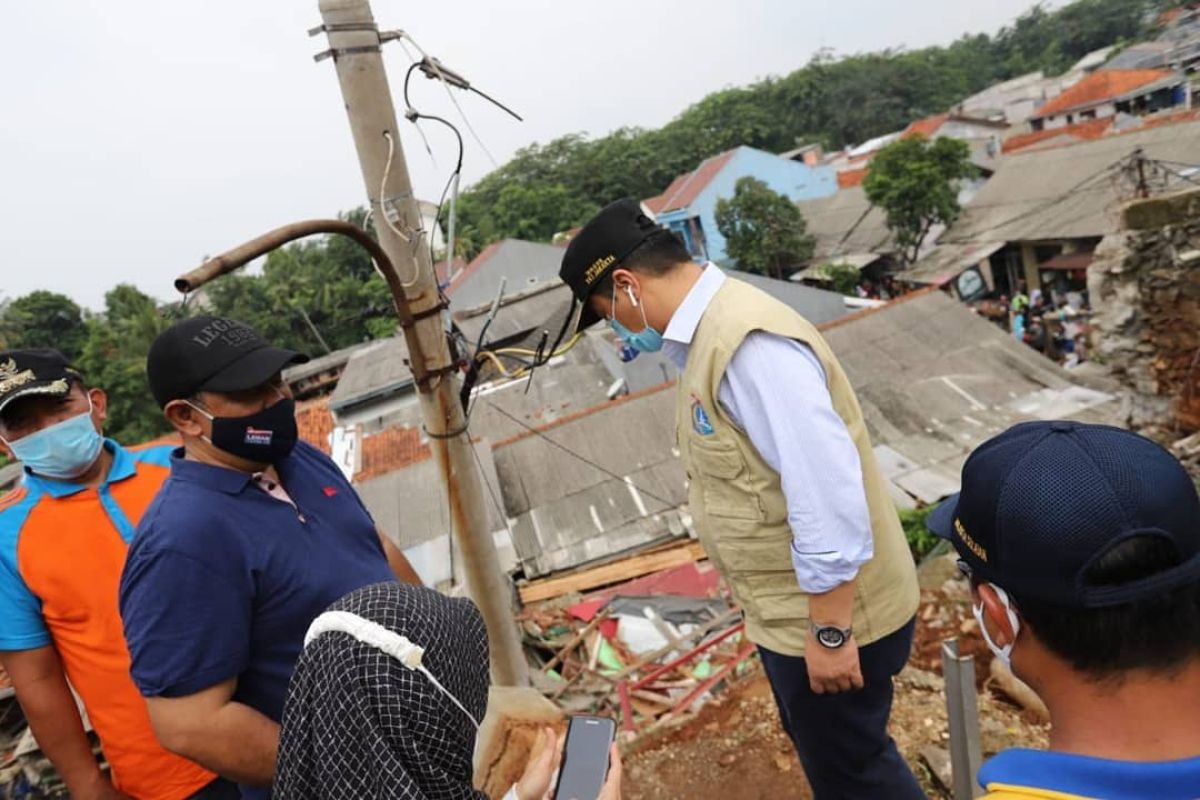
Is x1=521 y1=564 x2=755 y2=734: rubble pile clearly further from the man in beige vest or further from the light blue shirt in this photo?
the light blue shirt

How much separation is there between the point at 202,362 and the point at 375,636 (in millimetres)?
1146

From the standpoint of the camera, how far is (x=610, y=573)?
943 centimetres

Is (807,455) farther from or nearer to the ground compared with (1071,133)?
nearer to the ground

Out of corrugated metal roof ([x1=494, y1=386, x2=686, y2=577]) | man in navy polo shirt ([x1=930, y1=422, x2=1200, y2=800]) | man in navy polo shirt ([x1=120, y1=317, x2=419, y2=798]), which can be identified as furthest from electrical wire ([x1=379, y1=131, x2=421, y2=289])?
corrugated metal roof ([x1=494, y1=386, x2=686, y2=577])

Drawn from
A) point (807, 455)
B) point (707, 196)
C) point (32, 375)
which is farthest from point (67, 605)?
point (707, 196)

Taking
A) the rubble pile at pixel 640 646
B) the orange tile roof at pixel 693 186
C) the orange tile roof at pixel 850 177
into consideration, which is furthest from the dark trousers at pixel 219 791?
the orange tile roof at pixel 850 177

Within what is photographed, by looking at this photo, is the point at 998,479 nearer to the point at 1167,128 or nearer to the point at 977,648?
the point at 977,648

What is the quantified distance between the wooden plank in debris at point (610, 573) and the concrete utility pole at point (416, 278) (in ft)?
17.6

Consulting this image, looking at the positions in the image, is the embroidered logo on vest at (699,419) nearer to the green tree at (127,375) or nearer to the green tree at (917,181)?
the green tree at (917,181)

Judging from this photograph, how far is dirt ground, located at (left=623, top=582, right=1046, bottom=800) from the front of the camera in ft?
10.5

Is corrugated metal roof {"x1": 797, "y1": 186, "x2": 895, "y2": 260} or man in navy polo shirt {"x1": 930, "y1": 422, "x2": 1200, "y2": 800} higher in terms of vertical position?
man in navy polo shirt {"x1": 930, "y1": 422, "x2": 1200, "y2": 800}

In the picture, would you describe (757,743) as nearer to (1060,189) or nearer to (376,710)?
(376,710)

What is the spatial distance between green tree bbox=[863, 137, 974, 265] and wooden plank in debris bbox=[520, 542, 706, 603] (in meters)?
18.4

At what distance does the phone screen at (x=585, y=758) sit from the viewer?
5.41ft
